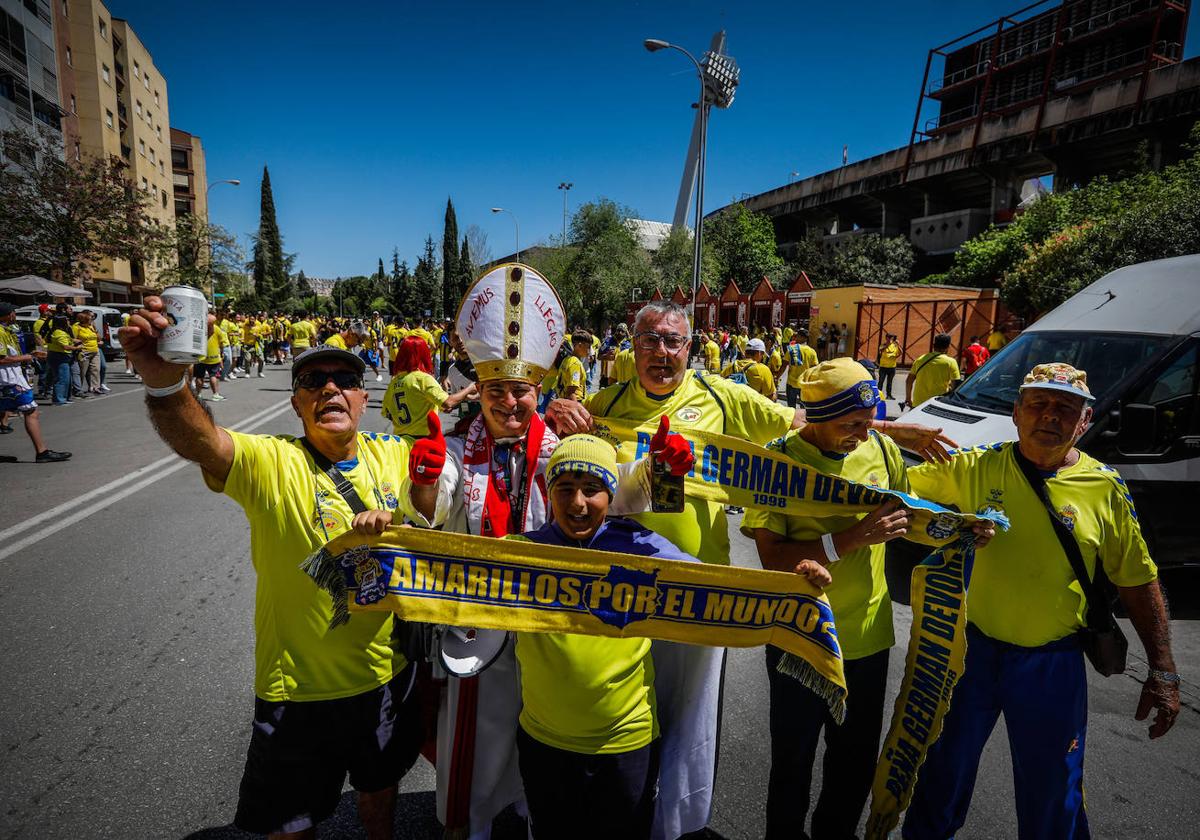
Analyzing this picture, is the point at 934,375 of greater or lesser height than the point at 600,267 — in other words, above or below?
below

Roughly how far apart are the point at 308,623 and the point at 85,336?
17.6 m

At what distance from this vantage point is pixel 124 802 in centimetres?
279

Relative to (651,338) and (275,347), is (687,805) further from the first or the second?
(275,347)

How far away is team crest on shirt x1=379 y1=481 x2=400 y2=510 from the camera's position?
2.39 metres

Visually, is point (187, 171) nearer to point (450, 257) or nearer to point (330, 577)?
point (450, 257)

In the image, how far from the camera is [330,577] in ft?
6.60

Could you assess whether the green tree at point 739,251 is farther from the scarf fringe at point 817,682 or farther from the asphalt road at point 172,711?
the scarf fringe at point 817,682

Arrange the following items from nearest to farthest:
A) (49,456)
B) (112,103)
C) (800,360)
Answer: (49,456), (800,360), (112,103)

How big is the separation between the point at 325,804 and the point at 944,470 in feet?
9.15

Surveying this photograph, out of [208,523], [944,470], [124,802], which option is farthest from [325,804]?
[208,523]

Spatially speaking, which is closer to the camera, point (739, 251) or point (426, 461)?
point (426, 461)

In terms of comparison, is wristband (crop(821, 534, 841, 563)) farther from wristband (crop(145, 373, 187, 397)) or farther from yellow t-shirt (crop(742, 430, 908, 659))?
wristband (crop(145, 373, 187, 397))

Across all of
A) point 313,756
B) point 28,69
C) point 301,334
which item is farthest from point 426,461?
point 28,69

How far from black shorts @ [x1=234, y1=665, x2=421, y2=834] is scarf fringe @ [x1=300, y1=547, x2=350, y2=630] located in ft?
1.26
